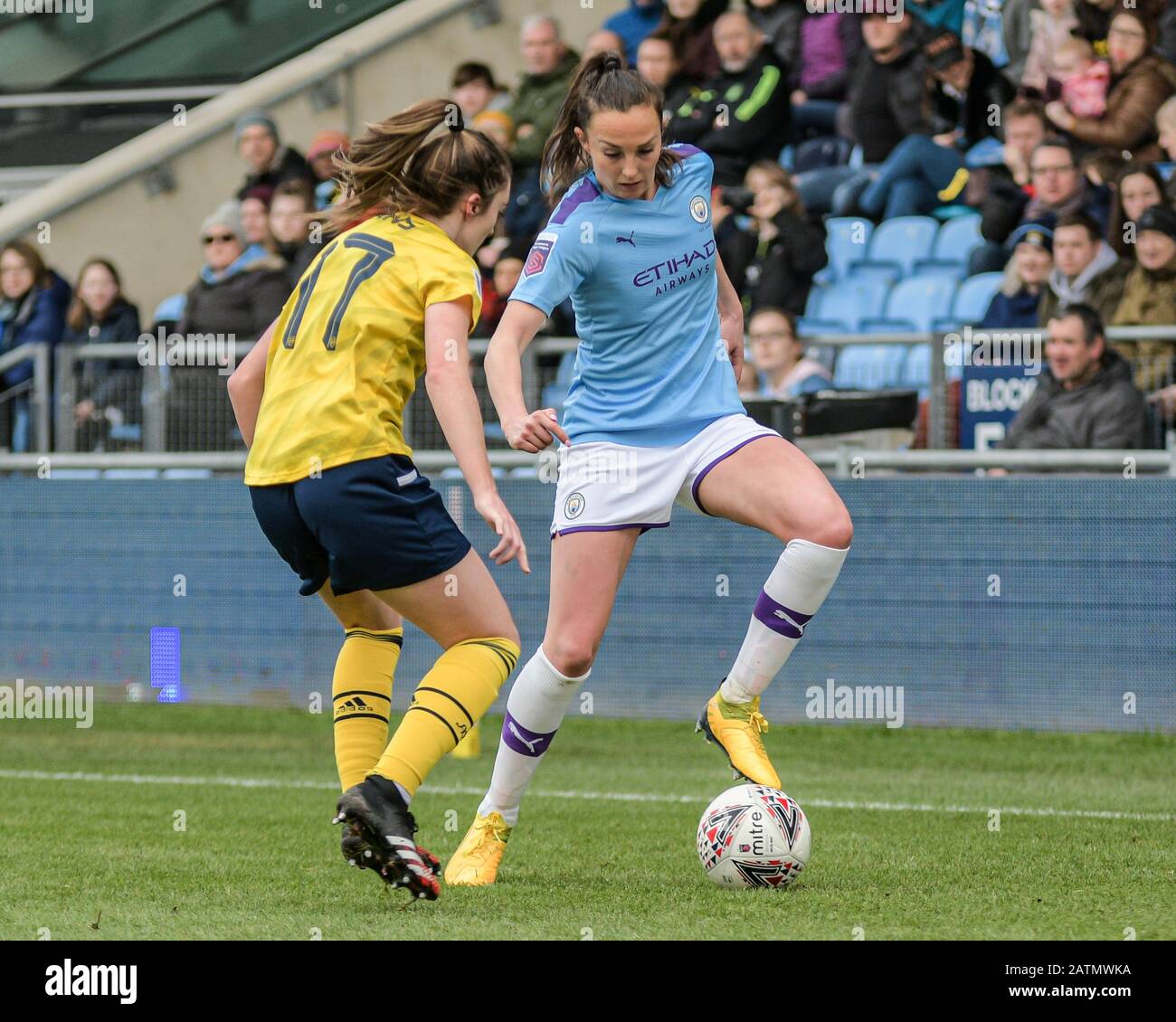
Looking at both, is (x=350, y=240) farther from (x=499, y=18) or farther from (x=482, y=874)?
(x=499, y=18)

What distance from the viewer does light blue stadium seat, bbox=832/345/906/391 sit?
392 inches

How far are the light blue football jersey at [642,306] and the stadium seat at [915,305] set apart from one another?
20.1 feet

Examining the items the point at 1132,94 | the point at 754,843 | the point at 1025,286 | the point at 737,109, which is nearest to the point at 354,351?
the point at 754,843

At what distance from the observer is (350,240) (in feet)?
16.3

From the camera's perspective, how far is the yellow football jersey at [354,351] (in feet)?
15.6

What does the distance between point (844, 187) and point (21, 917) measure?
8.73m

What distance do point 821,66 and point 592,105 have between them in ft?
26.0

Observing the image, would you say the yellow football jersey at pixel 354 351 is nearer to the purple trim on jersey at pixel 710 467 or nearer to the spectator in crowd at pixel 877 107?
the purple trim on jersey at pixel 710 467

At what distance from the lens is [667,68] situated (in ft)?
41.7

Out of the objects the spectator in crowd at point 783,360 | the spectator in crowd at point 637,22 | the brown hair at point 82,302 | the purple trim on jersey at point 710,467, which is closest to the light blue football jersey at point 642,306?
the purple trim on jersey at point 710,467

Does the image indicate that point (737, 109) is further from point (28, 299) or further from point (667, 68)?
point (28, 299)

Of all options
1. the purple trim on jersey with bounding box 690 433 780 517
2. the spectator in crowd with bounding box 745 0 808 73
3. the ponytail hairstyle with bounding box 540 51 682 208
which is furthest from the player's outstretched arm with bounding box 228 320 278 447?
the spectator in crowd with bounding box 745 0 808 73

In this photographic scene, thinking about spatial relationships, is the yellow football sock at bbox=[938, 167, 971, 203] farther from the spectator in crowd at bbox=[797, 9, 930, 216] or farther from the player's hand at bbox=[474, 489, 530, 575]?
the player's hand at bbox=[474, 489, 530, 575]
